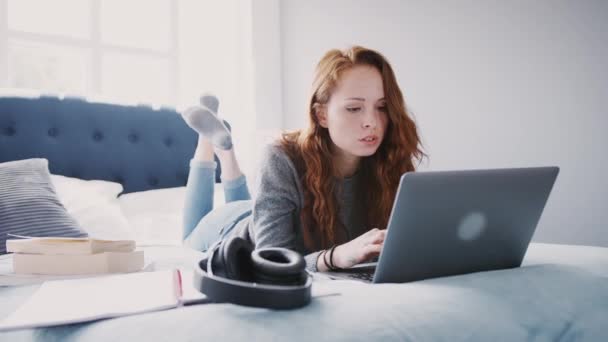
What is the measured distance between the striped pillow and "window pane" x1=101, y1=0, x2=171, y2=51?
68.6 inches

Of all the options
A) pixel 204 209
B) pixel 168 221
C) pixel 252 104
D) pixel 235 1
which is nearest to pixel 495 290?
pixel 204 209

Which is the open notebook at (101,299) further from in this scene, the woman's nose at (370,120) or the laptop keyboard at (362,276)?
the woman's nose at (370,120)

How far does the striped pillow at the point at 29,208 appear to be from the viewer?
50.6 inches

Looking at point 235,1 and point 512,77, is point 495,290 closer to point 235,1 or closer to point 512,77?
point 512,77

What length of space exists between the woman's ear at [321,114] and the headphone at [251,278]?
2.28 feet

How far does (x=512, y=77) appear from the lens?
2330 mm

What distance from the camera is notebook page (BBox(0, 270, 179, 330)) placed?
0.51 metres

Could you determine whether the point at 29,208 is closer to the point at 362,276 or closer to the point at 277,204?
the point at 277,204

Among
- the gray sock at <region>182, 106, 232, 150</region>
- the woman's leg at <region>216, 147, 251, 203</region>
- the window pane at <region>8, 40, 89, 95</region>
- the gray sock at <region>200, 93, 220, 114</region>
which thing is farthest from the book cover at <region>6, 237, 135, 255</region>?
the window pane at <region>8, 40, 89, 95</region>

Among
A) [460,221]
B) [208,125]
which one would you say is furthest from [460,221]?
[208,125]

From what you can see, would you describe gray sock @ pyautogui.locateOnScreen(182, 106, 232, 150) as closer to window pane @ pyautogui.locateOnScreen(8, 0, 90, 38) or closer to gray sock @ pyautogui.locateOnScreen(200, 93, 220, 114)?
gray sock @ pyautogui.locateOnScreen(200, 93, 220, 114)

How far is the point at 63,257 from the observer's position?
3.01 feet

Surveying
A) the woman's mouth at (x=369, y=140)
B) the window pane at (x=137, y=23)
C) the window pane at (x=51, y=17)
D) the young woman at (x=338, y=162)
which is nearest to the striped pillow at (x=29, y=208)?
the young woman at (x=338, y=162)

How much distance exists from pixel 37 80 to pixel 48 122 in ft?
2.52
